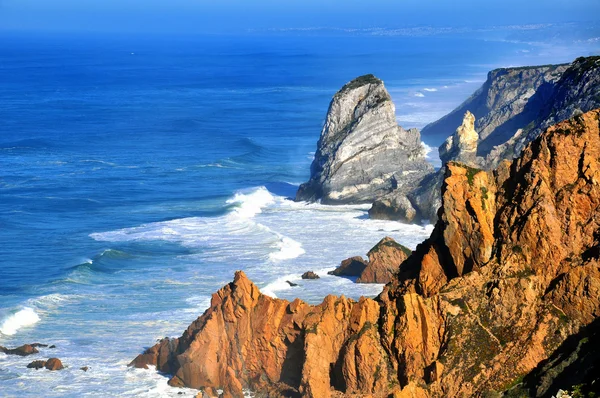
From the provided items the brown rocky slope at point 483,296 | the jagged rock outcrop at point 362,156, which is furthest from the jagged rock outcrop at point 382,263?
the jagged rock outcrop at point 362,156

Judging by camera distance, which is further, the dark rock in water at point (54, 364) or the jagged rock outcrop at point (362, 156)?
the jagged rock outcrop at point (362, 156)

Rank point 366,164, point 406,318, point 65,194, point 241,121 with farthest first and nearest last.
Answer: point 241,121, point 65,194, point 366,164, point 406,318

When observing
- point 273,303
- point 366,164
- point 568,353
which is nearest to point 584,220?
point 568,353

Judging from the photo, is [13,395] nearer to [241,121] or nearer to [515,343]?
[515,343]

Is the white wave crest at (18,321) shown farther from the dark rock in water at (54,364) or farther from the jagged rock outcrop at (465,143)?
the jagged rock outcrop at (465,143)

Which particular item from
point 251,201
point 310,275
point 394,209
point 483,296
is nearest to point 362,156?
point 394,209

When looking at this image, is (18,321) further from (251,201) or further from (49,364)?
(251,201)
